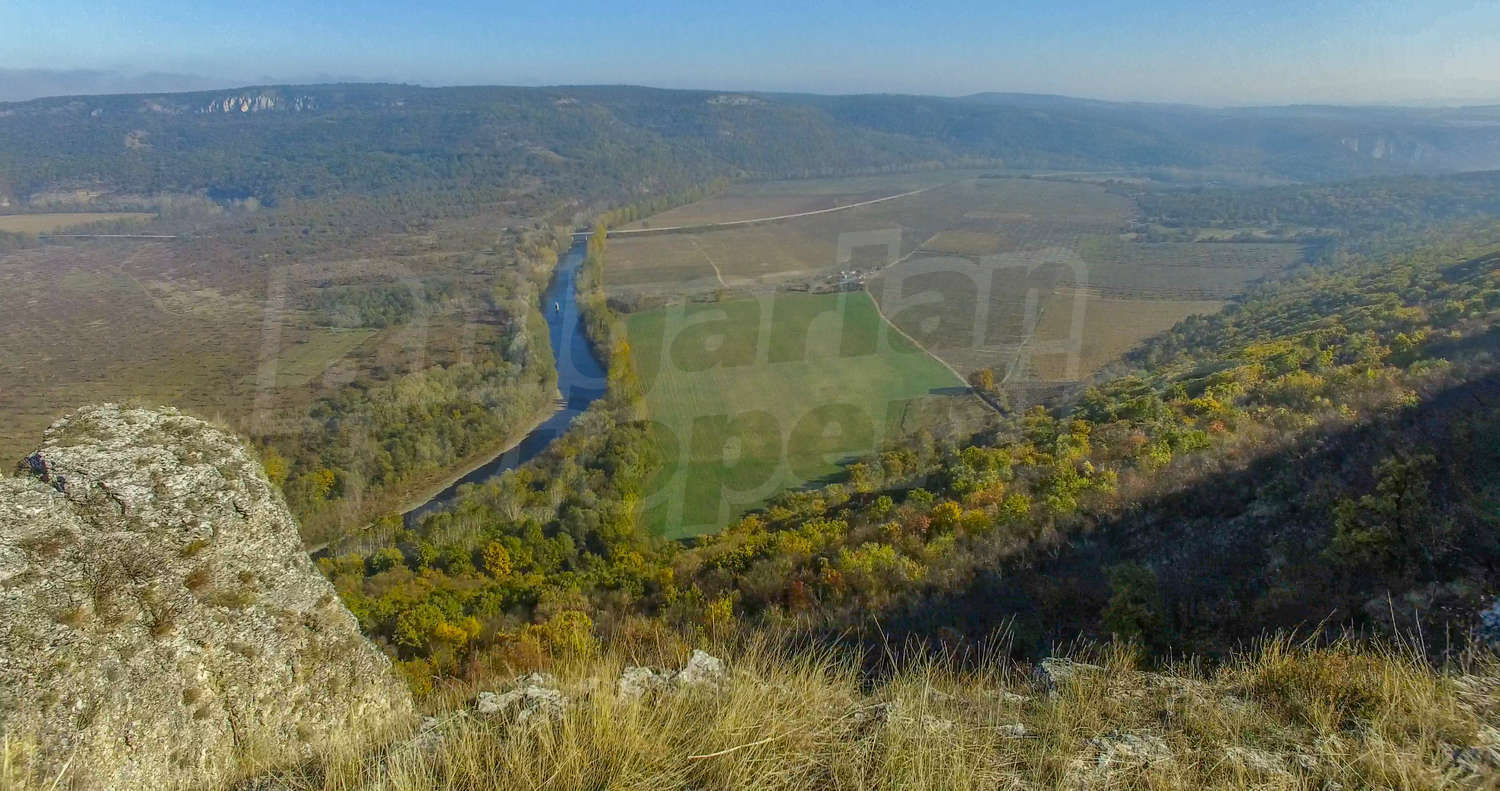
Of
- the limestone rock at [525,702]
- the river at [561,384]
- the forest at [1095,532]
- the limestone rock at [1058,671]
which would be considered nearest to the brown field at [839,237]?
the river at [561,384]

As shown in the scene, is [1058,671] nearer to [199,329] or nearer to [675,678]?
[675,678]

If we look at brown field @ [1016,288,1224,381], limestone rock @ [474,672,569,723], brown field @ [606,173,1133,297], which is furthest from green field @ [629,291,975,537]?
limestone rock @ [474,672,569,723]

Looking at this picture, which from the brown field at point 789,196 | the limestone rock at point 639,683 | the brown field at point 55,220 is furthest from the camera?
the brown field at point 789,196

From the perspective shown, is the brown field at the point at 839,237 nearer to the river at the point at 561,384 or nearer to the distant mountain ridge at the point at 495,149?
the river at the point at 561,384

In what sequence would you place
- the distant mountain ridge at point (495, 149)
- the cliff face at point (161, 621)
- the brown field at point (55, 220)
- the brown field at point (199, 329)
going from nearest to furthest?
the cliff face at point (161, 621), the brown field at point (199, 329), the brown field at point (55, 220), the distant mountain ridge at point (495, 149)

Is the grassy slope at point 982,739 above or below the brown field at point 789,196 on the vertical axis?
below
